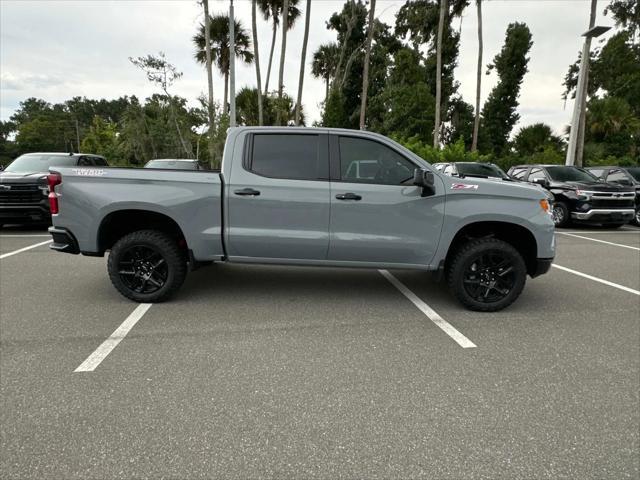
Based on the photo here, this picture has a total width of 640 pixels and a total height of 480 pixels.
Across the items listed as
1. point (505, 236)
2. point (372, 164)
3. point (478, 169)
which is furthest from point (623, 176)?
point (372, 164)

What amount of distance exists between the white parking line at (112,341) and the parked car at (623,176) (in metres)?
12.7

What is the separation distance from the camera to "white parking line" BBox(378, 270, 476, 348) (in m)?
3.75

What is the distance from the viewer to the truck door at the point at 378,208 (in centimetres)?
432

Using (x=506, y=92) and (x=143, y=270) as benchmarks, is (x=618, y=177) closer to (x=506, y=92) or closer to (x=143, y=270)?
(x=143, y=270)

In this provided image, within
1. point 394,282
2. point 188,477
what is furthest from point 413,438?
point 394,282

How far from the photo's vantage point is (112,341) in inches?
144

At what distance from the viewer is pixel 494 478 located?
2090 mm

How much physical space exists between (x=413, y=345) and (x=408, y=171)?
1.82m

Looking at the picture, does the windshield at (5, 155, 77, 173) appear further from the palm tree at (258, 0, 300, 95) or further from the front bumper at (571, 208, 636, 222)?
the palm tree at (258, 0, 300, 95)

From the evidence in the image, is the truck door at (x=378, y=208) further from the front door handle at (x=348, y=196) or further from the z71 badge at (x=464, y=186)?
the z71 badge at (x=464, y=186)

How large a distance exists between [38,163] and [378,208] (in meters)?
9.32

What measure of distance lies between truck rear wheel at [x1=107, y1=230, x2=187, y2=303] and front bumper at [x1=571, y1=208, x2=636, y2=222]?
34.1 feet

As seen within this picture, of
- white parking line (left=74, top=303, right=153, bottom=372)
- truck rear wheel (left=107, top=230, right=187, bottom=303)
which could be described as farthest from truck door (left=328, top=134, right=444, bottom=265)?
white parking line (left=74, top=303, right=153, bottom=372)

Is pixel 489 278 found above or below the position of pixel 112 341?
above
